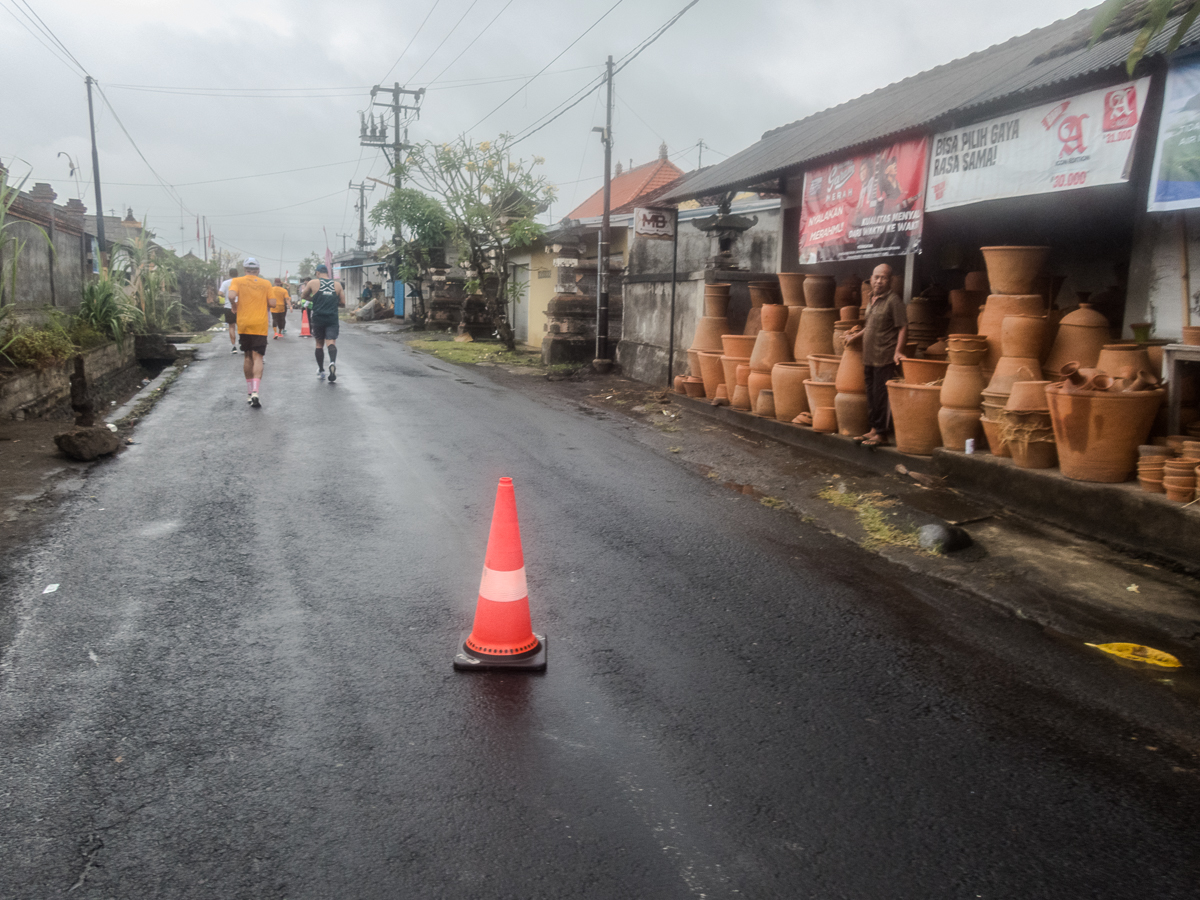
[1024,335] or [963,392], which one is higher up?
[1024,335]

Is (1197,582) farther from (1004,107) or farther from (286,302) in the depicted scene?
(286,302)

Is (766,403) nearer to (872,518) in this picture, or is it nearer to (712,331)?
(712,331)

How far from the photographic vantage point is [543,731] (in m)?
3.34

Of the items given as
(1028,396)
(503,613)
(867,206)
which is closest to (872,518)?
(1028,396)

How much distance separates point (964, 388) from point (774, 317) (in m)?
3.30

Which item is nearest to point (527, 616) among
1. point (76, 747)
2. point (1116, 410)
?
point (76, 747)

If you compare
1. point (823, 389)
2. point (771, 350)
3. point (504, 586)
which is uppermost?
point (771, 350)

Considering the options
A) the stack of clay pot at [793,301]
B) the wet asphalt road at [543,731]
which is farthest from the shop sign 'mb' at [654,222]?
the wet asphalt road at [543,731]

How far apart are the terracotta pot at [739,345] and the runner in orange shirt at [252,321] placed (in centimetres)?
592

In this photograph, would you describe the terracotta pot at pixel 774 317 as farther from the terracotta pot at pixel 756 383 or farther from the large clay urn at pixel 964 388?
the large clay urn at pixel 964 388

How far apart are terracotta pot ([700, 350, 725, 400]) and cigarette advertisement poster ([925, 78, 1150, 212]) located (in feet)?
13.1

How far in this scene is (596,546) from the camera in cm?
575

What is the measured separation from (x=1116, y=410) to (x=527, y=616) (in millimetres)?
4598

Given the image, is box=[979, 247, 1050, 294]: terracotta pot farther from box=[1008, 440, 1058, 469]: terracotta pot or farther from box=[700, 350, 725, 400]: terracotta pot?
box=[700, 350, 725, 400]: terracotta pot
